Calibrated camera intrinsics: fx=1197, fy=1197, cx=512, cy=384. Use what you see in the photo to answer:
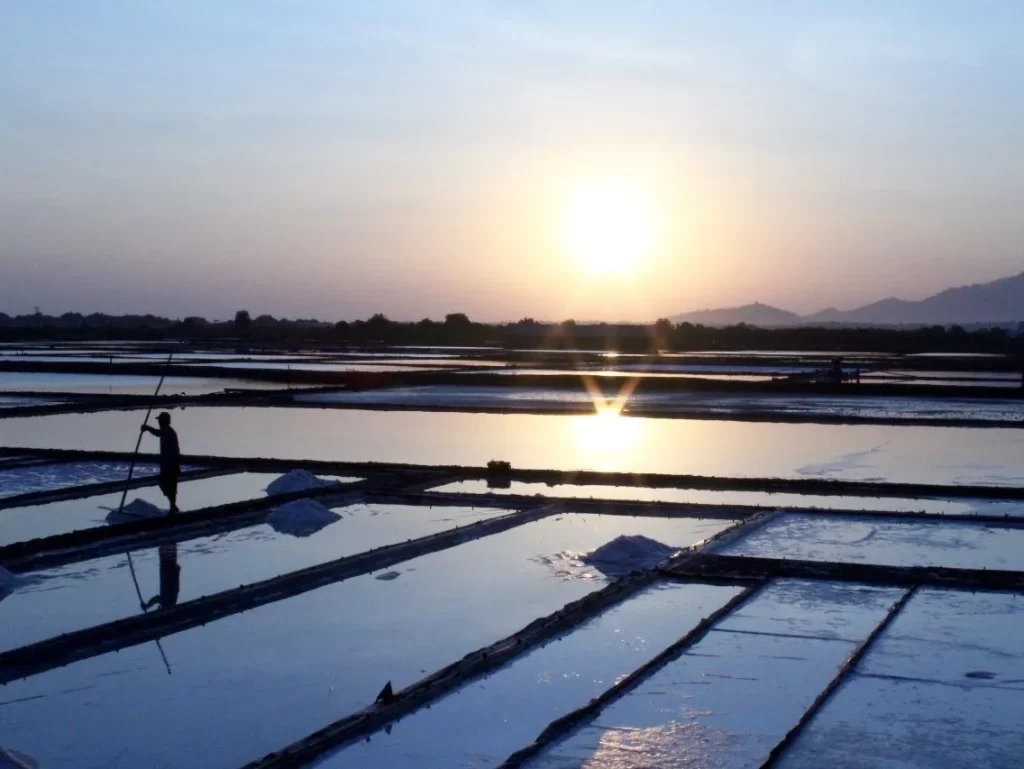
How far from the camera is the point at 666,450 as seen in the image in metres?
12.9

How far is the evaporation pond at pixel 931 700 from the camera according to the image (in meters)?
3.89

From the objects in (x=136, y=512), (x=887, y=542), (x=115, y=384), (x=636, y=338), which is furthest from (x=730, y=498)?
(x=636, y=338)

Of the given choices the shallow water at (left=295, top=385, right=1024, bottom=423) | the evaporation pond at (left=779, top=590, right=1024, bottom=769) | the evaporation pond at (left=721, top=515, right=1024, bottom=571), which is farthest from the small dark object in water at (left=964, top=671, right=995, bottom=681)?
the shallow water at (left=295, top=385, right=1024, bottom=423)

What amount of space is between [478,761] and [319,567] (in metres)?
2.97

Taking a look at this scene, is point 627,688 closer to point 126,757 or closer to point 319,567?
point 126,757

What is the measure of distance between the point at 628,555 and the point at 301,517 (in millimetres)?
2474

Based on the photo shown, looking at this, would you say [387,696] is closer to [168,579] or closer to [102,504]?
[168,579]

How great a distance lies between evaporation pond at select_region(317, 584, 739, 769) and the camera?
3.95m

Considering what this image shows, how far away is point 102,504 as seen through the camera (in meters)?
8.86

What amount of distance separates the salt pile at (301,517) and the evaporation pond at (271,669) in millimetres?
1137

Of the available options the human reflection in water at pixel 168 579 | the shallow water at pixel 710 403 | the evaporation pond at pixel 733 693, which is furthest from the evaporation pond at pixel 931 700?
the shallow water at pixel 710 403

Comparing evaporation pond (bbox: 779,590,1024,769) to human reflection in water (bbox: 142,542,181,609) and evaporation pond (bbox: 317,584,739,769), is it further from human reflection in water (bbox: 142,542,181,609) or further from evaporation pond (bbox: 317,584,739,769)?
human reflection in water (bbox: 142,542,181,609)

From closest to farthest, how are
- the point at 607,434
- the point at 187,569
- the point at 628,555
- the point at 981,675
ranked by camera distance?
the point at 981,675 < the point at 187,569 < the point at 628,555 < the point at 607,434

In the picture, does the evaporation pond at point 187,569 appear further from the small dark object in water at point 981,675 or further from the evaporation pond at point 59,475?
the small dark object in water at point 981,675
